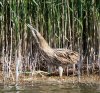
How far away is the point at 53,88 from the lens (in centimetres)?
893

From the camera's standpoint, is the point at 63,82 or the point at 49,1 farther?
the point at 49,1

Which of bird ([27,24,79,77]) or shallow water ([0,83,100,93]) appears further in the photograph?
bird ([27,24,79,77])

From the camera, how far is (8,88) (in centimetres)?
890

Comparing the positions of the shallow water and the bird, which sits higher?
the bird

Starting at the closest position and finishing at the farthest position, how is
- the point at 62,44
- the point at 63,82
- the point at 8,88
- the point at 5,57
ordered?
the point at 8,88
the point at 63,82
the point at 5,57
the point at 62,44

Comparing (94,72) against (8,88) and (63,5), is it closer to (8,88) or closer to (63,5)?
(63,5)

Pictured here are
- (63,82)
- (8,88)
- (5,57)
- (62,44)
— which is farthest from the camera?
(62,44)

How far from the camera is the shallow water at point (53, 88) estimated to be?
27.9 feet

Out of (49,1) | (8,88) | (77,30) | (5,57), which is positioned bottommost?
(8,88)

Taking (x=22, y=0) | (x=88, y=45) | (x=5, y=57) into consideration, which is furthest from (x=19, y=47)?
(x=88, y=45)

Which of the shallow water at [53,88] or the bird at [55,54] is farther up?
the bird at [55,54]

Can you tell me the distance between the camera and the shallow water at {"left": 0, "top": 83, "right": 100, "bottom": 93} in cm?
850

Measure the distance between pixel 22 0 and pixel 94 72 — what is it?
8.59ft

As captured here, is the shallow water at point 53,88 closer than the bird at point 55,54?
Yes
